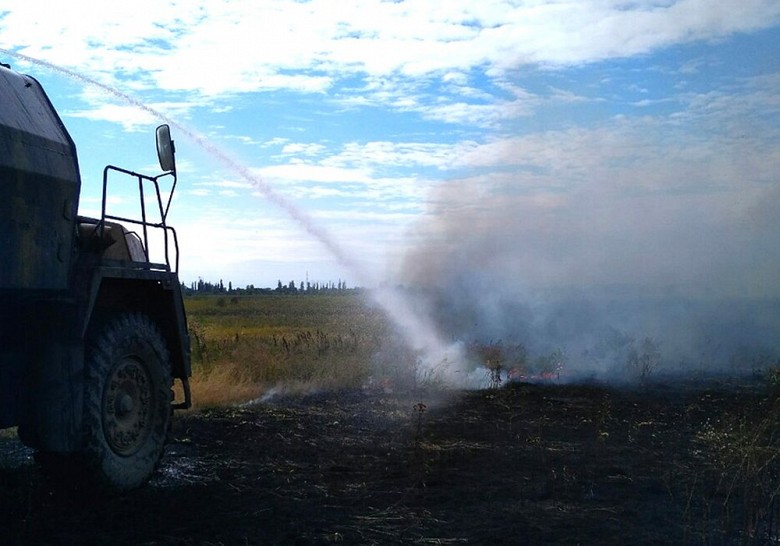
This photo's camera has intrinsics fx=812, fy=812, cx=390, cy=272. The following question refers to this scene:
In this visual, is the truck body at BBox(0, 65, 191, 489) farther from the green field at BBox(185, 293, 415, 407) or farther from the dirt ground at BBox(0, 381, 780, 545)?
the green field at BBox(185, 293, 415, 407)

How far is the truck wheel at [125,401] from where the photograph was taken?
655 centimetres

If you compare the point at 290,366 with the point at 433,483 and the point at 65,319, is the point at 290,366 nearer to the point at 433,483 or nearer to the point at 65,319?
the point at 433,483

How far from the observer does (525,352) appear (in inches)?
781

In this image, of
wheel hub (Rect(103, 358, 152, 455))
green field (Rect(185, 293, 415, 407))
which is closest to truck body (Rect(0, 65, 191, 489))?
wheel hub (Rect(103, 358, 152, 455))

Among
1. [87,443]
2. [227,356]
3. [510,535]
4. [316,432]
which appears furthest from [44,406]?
[227,356]

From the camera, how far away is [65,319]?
6508 mm

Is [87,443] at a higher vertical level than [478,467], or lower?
higher

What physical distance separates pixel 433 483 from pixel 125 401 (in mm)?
2993

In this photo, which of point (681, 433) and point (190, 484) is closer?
point (190, 484)

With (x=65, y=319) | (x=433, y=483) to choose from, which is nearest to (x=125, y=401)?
(x=65, y=319)

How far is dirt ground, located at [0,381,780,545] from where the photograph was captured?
616 centimetres

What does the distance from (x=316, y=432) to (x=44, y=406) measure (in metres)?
5.19

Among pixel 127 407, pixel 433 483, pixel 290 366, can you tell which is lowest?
pixel 433 483

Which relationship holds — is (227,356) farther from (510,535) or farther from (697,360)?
(510,535)
